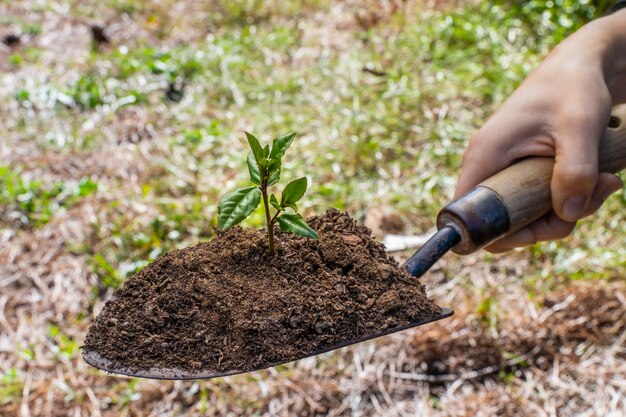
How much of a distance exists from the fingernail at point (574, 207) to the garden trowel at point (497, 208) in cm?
4

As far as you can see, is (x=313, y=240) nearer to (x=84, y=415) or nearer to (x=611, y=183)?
(x=611, y=183)

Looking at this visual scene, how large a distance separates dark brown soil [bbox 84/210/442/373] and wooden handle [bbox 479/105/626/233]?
349 mm

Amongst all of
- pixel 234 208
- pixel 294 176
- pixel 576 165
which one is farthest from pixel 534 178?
pixel 294 176

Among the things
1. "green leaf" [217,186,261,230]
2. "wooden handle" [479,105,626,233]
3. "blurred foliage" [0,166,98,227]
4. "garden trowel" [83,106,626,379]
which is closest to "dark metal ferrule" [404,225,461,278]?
"garden trowel" [83,106,626,379]

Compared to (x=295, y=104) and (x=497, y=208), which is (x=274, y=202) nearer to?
(x=497, y=208)

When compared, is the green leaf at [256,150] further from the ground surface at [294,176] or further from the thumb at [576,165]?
the ground surface at [294,176]

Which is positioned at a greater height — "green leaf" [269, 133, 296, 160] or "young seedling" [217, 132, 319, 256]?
"green leaf" [269, 133, 296, 160]

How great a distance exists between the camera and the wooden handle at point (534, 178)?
64.7 inches

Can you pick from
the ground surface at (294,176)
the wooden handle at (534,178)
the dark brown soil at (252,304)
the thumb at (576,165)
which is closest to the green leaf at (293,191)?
the dark brown soil at (252,304)

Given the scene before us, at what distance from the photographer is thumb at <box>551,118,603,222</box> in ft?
5.37

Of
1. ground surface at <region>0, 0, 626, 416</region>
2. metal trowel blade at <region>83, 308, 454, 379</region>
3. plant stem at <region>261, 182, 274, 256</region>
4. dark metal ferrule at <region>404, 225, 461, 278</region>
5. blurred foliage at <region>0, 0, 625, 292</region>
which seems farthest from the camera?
blurred foliage at <region>0, 0, 625, 292</region>

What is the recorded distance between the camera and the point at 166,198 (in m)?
3.33

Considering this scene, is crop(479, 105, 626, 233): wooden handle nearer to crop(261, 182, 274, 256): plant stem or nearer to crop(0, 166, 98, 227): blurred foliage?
crop(261, 182, 274, 256): plant stem

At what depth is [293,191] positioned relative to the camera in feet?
4.61
